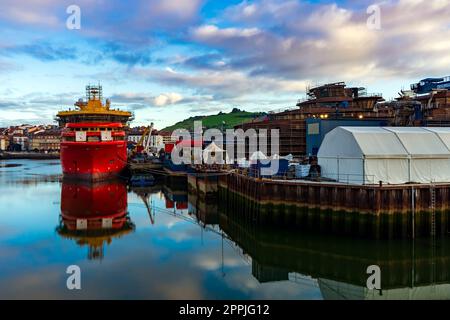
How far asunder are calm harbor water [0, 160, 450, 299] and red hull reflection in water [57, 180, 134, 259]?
14cm

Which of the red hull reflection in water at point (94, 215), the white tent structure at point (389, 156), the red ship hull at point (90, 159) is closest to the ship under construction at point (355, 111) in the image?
the white tent structure at point (389, 156)

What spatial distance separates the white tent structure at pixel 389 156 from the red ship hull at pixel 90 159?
3546 cm

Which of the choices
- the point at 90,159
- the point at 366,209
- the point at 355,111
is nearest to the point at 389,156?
the point at 366,209

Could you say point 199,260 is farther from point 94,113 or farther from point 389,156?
point 94,113

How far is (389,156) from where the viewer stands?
85.3ft

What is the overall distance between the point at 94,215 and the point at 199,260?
16.8 metres

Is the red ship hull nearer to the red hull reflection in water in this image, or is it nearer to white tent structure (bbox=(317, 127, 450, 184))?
the red hull reflection in water

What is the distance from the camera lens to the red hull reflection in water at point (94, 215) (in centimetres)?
2754

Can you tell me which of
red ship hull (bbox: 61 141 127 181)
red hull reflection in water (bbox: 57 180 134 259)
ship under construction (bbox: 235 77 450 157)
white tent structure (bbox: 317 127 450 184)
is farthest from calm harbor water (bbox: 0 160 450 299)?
ship under construction (bbox: 235 77 450 157)
